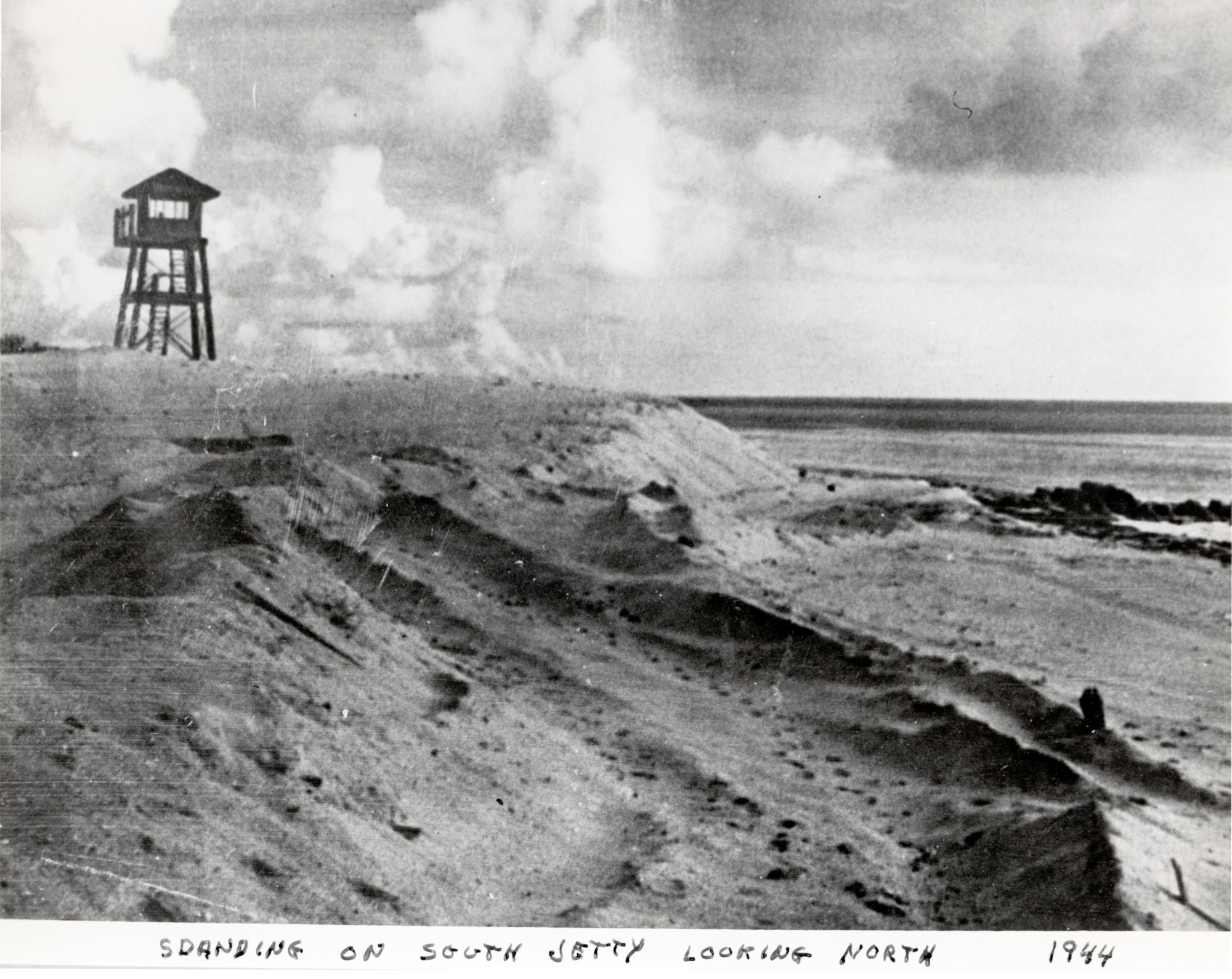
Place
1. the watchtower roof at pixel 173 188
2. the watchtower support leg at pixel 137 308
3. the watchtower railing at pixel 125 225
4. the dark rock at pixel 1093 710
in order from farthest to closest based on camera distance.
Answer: the watchtower support leg at pixel 137 308 → the watchtower railing at pixel 125 225 → the watchtower roof at pixel 173 188 → the dark rock at pixel 1093 710

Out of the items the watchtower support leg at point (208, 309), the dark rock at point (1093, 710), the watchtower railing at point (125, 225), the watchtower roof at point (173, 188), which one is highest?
the watchtower roof at point (173, 188)

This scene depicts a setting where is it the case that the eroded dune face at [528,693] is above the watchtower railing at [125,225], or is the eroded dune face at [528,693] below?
below

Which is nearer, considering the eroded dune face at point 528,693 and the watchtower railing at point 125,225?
the eroded dune face at point 528,693

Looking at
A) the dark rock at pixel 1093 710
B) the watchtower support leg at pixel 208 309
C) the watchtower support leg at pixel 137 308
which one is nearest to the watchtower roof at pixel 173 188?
the watchtower support leg at pixel 208 309

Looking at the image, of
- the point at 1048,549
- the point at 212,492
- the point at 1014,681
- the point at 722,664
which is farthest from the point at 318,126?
the point at 1048,549

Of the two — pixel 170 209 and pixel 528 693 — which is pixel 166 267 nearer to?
pixel 170 209

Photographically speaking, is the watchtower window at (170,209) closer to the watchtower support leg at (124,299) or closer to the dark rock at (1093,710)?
the watchtower support leg at (124,299)

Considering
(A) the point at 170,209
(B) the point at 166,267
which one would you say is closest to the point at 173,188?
(A) the point at 170,209
